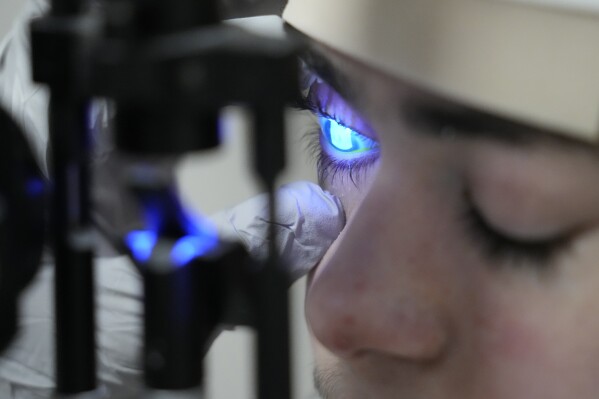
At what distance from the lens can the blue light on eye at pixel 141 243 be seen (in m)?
0.31

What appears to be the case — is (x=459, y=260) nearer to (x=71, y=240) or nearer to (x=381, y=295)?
(x=381, y=295)

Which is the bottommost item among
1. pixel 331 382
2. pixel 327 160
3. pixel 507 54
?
pixel 331 382

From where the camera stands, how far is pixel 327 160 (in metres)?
0.63

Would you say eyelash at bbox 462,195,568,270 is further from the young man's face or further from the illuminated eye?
the illuminated eye

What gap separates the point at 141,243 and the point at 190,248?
0.02 metres

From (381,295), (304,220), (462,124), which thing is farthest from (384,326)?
(304,220)

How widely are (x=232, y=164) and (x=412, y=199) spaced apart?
22 centimetres

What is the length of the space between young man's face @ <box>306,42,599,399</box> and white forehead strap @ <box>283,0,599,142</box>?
0.02 m

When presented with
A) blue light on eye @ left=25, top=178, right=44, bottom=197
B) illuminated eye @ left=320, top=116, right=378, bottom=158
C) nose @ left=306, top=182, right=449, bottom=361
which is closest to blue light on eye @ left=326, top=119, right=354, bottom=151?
illuminated eye @ left=320, top=116, right=378, bottom=158

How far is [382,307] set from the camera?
1.53ft

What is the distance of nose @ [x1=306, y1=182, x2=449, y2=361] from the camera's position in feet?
1.52

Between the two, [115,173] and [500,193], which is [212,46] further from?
[500,193]

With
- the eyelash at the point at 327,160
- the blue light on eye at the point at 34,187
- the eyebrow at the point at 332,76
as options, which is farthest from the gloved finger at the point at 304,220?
the blue light on eye at the point at 34,187

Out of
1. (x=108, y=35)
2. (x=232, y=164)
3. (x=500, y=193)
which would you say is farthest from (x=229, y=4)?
(x=232, y=164)
